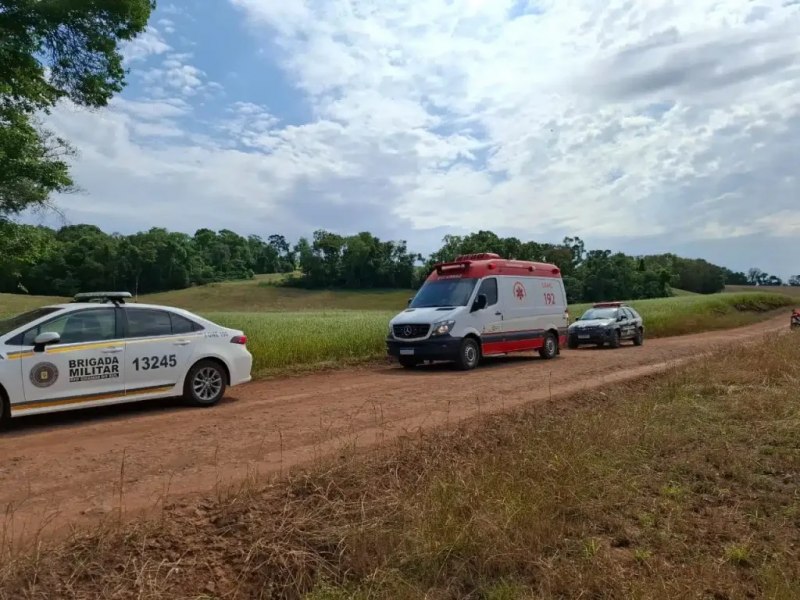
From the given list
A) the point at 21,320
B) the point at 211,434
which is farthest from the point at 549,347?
the point at 21,320

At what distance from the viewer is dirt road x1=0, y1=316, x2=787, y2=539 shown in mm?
5145

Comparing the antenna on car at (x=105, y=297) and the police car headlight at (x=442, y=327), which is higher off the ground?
the antenna on car at (x=105, y=297)

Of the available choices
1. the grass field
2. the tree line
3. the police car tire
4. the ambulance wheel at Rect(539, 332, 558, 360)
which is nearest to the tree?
the tree line

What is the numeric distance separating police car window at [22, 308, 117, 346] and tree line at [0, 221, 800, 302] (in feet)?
48.2

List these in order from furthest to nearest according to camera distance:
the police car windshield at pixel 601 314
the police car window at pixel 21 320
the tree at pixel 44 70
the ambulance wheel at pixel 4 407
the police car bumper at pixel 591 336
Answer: the police car windshield at pixel 601 314 < the police car bumper at pixel 591 336 < the tree at pixel 44 70 < the police car window at pixel 21 320 < the ambulance wheel at pixel 4 407

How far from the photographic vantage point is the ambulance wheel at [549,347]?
1708 centimetres

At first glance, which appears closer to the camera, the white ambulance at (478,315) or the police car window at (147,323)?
the police car window at (147,323)

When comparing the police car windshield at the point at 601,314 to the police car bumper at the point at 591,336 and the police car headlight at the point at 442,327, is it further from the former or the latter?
the police car headlight at the point at 442,327

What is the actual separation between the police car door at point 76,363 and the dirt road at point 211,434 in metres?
0.34

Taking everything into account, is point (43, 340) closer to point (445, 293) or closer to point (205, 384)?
point (205, 384)

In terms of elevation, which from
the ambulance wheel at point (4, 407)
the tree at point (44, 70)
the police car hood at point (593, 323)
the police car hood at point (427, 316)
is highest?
the tree at point (44, 70)

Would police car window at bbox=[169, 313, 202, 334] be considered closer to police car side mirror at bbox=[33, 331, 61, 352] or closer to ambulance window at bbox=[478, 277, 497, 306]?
police car side mirror at bbox=[33, 331, 61, 352]

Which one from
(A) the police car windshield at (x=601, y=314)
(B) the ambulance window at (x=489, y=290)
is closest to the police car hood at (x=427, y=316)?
(B) the ambulance window at (x=489, y=290)

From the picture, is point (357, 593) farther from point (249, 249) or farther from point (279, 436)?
point (249, 249)
